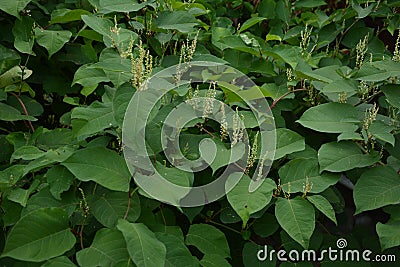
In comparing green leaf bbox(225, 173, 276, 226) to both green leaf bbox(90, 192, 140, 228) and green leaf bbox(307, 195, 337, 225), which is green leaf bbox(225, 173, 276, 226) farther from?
green leaf bbox(90, 192, 140, 228)

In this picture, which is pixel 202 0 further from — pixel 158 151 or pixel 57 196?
pixel 57 196

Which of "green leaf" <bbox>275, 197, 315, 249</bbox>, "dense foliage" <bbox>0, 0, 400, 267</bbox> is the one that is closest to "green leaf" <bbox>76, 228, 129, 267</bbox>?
"dense foliage" <bbox>0, 0, 400, 267</bbox>

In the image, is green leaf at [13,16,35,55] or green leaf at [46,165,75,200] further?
green leaf at [13,16,35,55]

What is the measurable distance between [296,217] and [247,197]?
0.40ft

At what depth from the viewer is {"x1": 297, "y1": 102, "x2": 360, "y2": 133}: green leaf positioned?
4.27 feet

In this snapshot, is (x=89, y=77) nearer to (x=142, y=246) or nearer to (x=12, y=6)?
(x=12, y=6)

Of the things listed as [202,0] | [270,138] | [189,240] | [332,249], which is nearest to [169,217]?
[189,240]

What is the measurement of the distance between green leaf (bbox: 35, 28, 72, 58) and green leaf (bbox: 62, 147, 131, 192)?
1.84 ft

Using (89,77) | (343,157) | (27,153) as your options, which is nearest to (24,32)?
(89,77)

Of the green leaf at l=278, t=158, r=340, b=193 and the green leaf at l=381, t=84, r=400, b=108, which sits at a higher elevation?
the green leaf at l=381, t=84, r=400, b=108

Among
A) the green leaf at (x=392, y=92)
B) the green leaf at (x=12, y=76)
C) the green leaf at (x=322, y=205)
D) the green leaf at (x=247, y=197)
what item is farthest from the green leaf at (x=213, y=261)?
the green leaf at (x=12, y=76)

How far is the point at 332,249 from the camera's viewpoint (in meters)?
1.36

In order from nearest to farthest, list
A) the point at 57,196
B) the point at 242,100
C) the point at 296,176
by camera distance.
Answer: the point at 57,196, the point at 296,176, the point at 242,100

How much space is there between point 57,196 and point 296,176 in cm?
56
